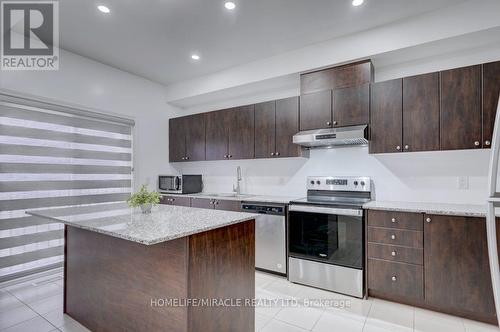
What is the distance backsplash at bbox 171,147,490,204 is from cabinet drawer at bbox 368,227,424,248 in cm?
66

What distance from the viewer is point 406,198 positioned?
2.95 meters

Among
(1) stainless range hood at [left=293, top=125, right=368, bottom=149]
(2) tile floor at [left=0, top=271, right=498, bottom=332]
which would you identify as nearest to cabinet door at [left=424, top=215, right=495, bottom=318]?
(2) tile floor at [left=0, top=271, right=498, bottom=332]

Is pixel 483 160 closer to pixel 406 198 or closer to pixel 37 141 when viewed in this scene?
pixel 406 198

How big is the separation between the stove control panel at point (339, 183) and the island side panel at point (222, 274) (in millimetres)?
1669

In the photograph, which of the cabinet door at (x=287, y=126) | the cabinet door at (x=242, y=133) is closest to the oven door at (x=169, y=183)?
the cabinet door at (x=242, y=133)

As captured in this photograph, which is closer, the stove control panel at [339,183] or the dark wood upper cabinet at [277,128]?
the stove control panel at [339,183]

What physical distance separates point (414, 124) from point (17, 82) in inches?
172

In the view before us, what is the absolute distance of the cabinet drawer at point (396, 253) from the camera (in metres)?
2.38

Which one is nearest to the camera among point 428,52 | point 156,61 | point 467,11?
point 467,11

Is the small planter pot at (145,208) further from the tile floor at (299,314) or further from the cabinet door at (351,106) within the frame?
the cabinet door at (351,106)

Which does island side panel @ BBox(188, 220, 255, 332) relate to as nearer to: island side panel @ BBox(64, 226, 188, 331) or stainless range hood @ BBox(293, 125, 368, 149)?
island side panel @ BBox(64, 226, 188, 331)

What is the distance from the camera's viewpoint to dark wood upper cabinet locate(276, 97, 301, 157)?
3.35 m

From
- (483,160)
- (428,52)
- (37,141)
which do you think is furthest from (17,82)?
(483,160)

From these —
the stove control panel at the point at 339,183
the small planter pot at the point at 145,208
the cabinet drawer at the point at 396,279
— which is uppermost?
the stove control panel at the point at 339,183
